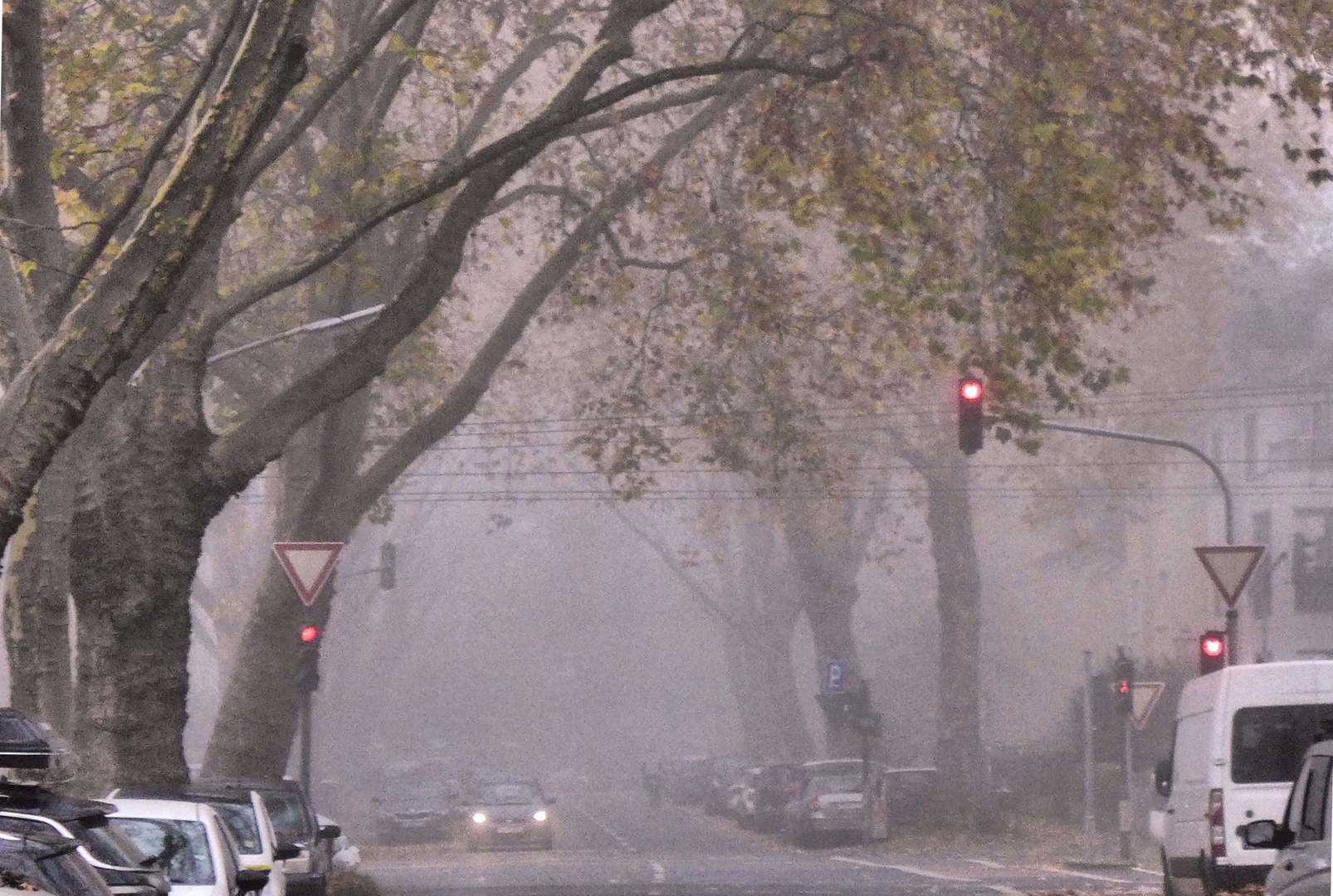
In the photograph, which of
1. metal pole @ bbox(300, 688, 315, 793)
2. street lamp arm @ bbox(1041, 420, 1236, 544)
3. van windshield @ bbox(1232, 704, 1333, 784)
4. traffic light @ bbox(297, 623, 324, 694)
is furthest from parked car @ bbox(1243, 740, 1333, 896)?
metal pole @ bbox(300, 688, 315, 793)

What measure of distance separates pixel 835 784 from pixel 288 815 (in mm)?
23108

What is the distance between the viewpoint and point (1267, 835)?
11.8 metres

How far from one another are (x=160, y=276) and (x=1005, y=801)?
37047 millimetres

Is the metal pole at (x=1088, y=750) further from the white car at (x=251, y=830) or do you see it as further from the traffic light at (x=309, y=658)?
the white car at (x=251, y=830)

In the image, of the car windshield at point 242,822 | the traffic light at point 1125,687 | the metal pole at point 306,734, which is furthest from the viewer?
the traffic light at point 1125,687

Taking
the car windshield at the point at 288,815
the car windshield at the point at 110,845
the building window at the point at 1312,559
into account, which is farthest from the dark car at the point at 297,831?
the building window at the point at 1312,559

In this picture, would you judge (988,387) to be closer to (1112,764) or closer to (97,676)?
(97,676)

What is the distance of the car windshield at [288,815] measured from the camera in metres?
20.1

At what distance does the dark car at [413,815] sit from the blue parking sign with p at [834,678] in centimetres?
810

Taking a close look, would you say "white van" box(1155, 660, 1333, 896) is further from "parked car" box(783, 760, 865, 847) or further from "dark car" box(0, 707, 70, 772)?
"parked car" box(783, 760, 865, 847)

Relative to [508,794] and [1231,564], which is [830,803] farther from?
[1231,564]

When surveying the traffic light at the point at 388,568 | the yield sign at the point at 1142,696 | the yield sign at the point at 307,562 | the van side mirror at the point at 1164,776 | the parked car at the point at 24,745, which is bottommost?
the van side mirror at the point at 1164,776

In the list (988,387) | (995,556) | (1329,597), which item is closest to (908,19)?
(988,387)

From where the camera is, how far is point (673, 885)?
2781cm
